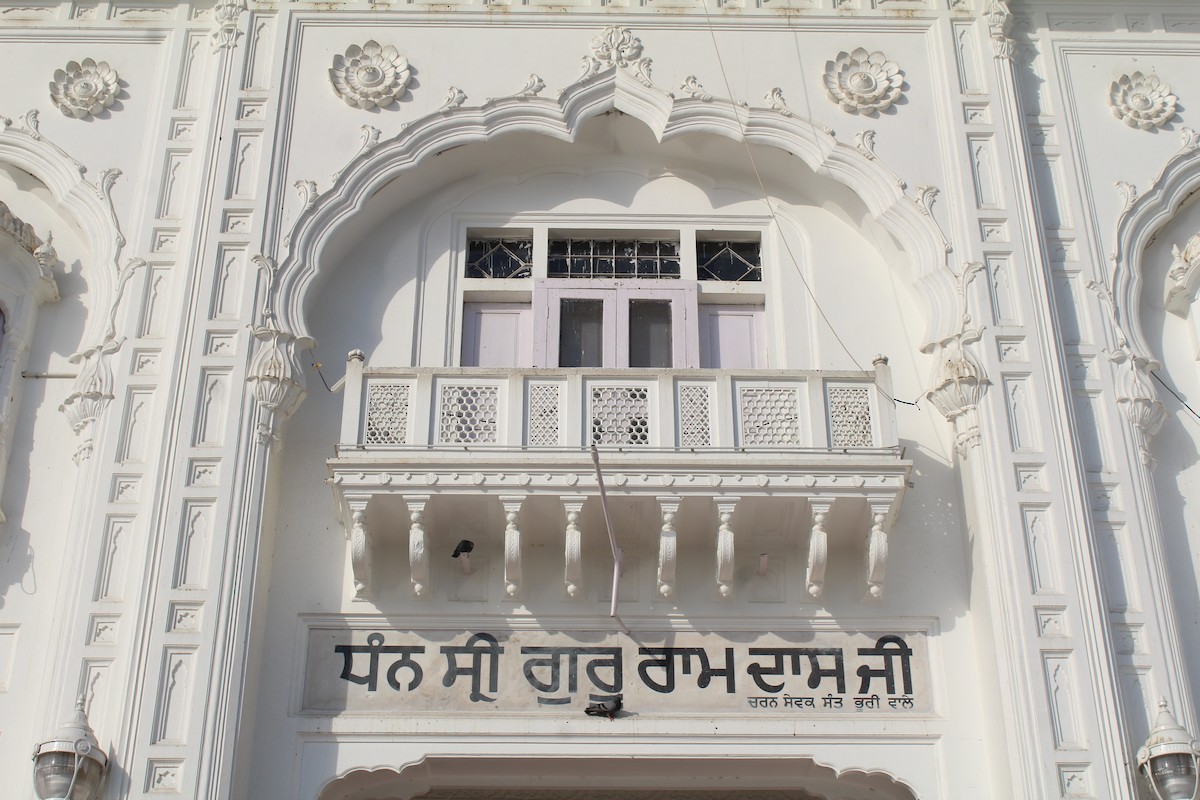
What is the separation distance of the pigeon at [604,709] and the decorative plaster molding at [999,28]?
19.9 ft

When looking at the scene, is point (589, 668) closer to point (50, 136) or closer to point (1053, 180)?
point (1053, 180)

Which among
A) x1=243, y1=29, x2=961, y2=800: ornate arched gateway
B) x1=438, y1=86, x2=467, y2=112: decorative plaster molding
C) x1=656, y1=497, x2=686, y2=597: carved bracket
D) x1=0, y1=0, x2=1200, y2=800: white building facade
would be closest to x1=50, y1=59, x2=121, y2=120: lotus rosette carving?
x1=0, y1=0, x2=1200, y2=800: white building facade

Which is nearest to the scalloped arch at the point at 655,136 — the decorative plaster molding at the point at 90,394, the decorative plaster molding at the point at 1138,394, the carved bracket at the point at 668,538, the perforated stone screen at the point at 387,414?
the perforated stone screen at the point at 387,414

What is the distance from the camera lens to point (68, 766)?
8633 mm

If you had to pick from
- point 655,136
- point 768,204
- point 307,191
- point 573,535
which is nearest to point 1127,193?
point 768,204

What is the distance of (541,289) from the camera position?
1151 centimetres

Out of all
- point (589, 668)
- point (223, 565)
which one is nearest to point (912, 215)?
point (589, 668)

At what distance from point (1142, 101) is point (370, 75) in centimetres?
609

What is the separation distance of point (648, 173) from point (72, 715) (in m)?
6.06

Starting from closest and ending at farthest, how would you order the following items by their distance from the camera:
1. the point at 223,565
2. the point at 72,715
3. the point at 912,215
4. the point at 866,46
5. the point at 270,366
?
the point at 72,715, the point at 223,565, the point at 270,366, the point at 912,215, the point at 866,46

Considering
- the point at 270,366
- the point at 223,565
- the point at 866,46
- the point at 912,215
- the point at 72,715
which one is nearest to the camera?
the point at 72,715

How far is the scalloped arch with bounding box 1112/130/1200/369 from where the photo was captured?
1097cm

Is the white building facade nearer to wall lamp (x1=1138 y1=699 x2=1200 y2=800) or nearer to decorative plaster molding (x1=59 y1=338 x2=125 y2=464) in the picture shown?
decorative plaster molding (x1=59 y1=338 x2=125 y2=464)

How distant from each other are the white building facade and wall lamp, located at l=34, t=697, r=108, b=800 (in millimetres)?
169
